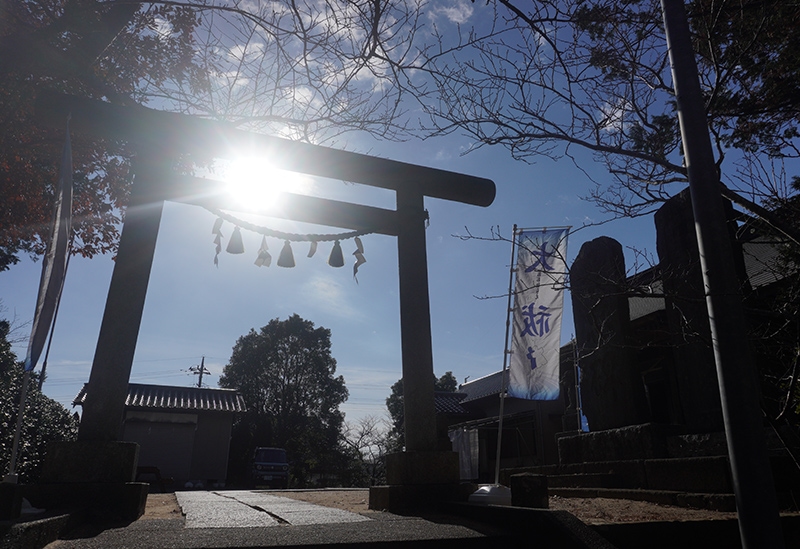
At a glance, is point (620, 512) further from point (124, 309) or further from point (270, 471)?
point (270, 471)

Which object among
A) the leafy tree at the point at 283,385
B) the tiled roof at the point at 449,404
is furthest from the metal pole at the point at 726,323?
the leafy tree at the point at 283,385

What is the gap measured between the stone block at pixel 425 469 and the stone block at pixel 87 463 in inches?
100

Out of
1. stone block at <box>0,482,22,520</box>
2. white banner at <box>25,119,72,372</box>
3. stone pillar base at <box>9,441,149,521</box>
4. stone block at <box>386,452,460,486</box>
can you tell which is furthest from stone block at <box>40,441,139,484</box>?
stone block at <box>386,452,460,486</box>

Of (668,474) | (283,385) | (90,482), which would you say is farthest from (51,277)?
(283,385)

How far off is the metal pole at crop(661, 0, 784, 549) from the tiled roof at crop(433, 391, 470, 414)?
2040cm

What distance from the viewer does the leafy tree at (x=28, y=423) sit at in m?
8.52

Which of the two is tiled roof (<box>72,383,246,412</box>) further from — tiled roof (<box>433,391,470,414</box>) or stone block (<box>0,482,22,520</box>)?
stone block (<box>0,482,22,520</box>)

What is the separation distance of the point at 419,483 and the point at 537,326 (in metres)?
2.64

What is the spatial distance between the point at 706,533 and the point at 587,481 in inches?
121

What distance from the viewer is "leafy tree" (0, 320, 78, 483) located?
8516mm

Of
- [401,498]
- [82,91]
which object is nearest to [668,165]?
[401,498]

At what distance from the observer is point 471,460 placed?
19062 millimetres

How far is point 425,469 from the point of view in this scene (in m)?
5.18

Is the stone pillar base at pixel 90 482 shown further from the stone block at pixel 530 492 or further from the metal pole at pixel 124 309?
the stone block at pixel 530 492
